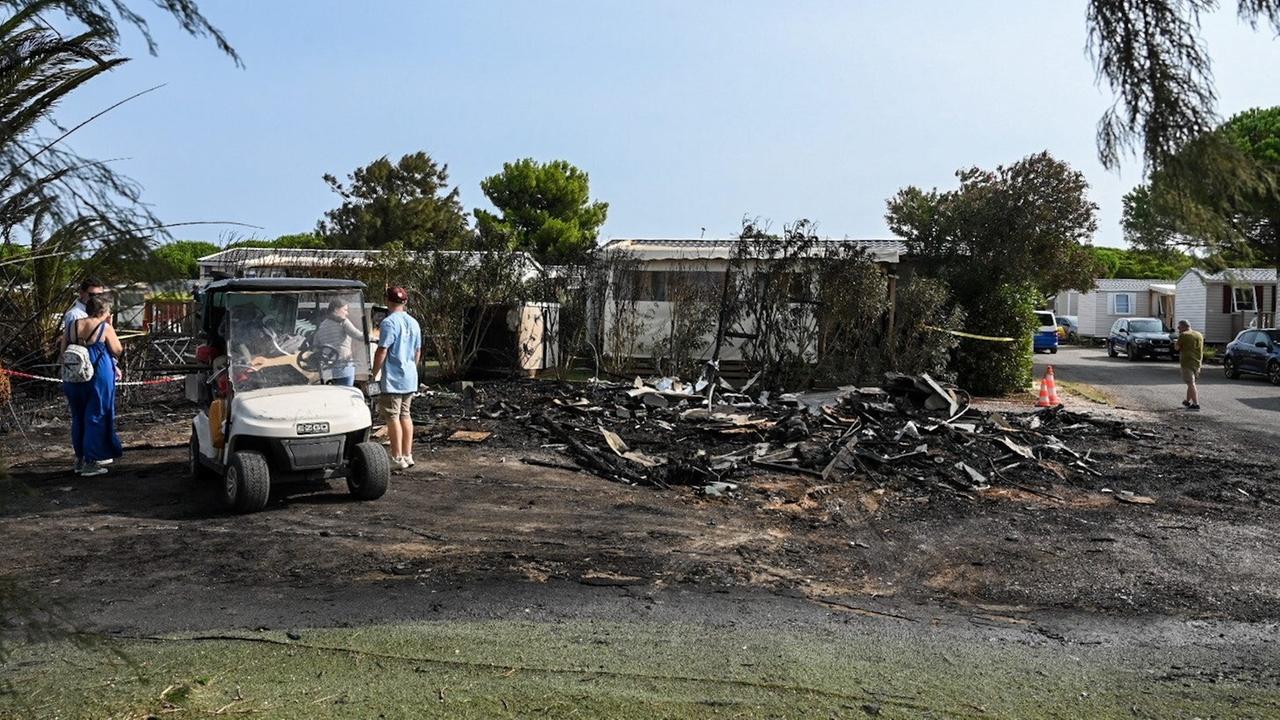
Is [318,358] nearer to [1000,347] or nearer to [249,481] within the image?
[249,481]

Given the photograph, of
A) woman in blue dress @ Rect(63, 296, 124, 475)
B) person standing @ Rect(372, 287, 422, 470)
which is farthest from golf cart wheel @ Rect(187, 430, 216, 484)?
person standing @ Rect(372, 287, 422, 470)

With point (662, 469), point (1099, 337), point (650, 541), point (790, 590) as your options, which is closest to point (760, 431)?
point (662, 469)

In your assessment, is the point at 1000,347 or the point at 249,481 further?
the point at 1000,347

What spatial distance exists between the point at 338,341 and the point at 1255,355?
2537 centimetres

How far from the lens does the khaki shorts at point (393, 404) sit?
391 inches

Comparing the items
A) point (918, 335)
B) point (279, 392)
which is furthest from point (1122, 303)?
point (279, 392)

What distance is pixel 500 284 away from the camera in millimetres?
18234

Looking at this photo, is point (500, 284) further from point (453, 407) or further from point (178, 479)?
point (178, 479)

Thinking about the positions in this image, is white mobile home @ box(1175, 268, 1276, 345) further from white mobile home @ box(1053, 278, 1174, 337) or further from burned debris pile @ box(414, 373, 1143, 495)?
burned debris pile @ box(414, 373, 1143, 495)

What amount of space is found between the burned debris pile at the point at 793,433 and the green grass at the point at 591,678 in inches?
171

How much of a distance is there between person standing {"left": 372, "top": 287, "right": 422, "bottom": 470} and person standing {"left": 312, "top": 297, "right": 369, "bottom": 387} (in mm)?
561

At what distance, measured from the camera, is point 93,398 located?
9.80 meters

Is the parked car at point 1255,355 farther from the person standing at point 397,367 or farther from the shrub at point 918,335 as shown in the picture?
the person standing at point 397,367

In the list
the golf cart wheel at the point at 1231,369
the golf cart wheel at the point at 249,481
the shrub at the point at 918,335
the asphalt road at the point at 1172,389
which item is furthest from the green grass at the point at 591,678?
the golf cart wheel at the point at 1231,369
